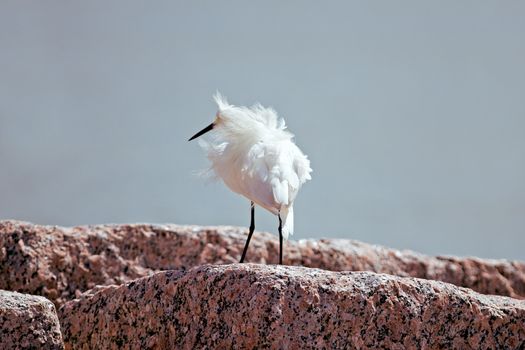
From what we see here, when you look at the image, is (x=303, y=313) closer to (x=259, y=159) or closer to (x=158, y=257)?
(x=259, y=159)

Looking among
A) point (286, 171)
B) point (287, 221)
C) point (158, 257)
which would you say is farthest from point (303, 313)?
point (158, 257)

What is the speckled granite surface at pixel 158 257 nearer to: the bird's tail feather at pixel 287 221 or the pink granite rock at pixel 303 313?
the bird's tail feather at pixel 287 221

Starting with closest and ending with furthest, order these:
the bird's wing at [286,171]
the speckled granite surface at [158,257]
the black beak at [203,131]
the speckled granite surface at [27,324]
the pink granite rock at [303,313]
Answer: the pink granite rock at [303,313], the speckled granite surface at [27,324], the bird's wing at [286,171], the speckled granite surface at [158,257], the black beak at [203,131]

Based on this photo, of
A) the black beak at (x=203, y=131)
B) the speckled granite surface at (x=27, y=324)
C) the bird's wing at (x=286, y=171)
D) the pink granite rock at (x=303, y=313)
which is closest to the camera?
the pink granite rock at (x=303, y=313)

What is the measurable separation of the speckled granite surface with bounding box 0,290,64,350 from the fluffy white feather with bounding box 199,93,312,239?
5.61 ft

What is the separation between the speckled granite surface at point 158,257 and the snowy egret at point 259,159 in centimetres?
53

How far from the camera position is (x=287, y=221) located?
5.74m

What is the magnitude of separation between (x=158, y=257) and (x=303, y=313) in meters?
2.95

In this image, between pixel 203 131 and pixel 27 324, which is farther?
pixel 203 131

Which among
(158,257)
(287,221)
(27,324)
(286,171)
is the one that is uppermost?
(286,171)

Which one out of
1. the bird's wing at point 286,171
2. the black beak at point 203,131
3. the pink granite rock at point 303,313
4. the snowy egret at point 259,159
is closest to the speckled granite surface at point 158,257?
the snowy egret at point 259,159

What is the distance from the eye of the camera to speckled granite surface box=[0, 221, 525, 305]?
18.5 ft

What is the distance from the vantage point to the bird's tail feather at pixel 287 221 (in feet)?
18.6

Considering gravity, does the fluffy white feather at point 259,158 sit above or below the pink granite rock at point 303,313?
above
